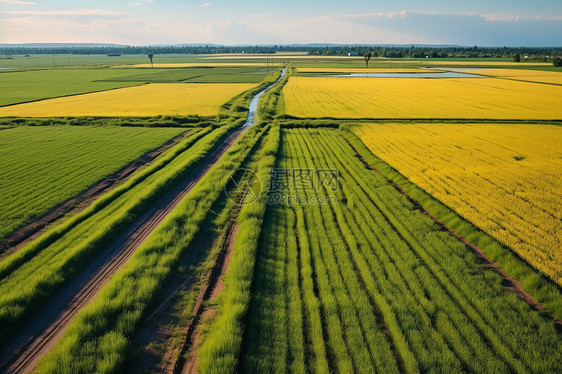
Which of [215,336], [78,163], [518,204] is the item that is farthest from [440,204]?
[78,163]

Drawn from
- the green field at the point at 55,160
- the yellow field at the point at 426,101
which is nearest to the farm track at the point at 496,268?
the green field at the point at 55,160

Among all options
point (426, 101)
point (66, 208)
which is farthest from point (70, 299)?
point (426, 101)

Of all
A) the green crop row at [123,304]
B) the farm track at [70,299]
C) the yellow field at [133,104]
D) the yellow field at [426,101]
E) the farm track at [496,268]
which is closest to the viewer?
the green crop row at [123,304]

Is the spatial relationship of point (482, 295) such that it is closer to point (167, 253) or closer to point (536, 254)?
point (536, 254)

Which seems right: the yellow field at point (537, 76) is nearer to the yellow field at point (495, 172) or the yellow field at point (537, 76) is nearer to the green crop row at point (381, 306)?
the yellow field at point (495, 172)

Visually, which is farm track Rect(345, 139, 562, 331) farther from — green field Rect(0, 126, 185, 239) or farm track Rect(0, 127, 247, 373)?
green field Rect(0, 126, 185, 239)
